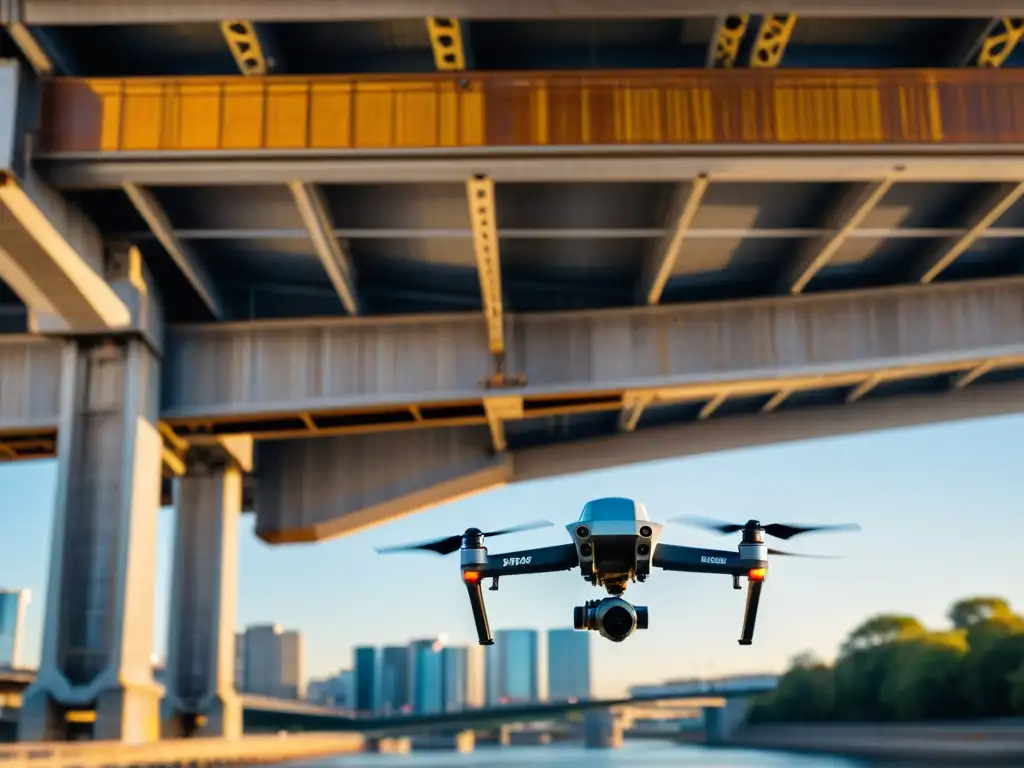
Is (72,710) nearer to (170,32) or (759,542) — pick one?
(170,32)

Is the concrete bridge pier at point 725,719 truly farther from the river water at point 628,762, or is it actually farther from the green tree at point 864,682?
the green tree at point 864,682

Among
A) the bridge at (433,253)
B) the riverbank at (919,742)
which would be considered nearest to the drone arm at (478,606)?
the bridge at (433,253)

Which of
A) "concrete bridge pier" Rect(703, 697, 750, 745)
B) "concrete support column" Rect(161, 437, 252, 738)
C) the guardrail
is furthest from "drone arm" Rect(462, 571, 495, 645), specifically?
"concrete bridge pier" Rect(703, 697, 750, 745)

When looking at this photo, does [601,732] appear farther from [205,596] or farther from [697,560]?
[697,560]

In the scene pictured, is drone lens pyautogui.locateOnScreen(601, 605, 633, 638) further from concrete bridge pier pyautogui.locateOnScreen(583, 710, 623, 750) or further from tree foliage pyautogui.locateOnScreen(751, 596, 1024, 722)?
concrete bridge pier pyautogui.locateOnScreen(583, 710, 623, 750)

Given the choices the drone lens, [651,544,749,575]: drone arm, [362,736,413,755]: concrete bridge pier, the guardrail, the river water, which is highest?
[651,544,749,575]: drone arm

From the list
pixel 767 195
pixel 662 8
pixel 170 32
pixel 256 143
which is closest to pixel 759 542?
pixel 662 8

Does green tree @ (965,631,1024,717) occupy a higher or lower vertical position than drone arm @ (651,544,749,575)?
lower
